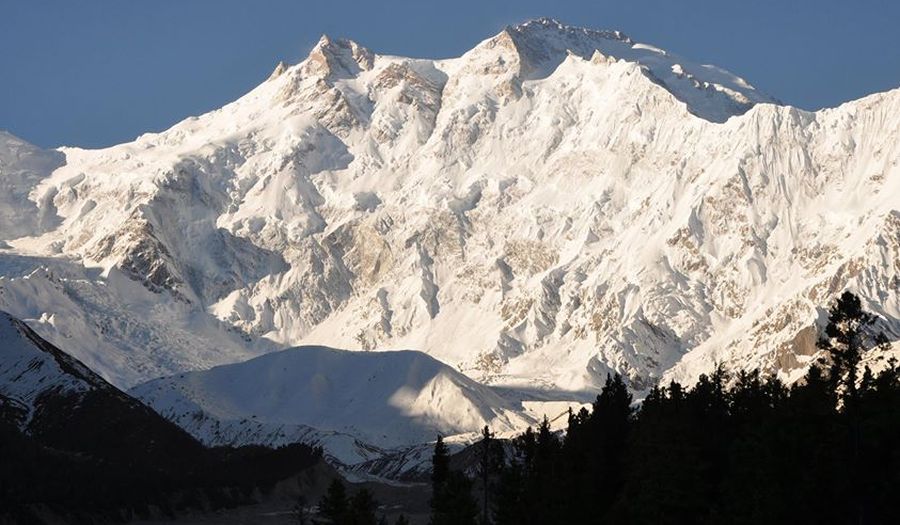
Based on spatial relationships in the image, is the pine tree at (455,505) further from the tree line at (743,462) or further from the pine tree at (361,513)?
the pine tree at (361,513)

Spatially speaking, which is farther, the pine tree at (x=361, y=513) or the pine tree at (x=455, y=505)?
the pine tree at (x=455, y=505)

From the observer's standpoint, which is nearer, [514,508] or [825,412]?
[825,412]

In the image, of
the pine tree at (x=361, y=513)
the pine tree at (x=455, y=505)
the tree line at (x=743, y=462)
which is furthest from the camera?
the pine tree at (x=455, y=505)

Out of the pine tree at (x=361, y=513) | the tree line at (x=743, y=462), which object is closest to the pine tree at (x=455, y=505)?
the tree line at (x=743, y=462)

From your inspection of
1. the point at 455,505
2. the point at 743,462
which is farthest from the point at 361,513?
the point at 743,462

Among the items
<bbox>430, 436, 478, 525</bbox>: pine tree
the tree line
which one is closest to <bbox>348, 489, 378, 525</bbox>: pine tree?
<bbox>430, 436, 478, 525</bbox>: pine tree

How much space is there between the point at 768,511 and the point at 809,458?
16.8ft

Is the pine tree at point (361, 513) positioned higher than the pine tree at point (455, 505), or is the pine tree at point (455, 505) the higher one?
the pine tree at point (455, 505)

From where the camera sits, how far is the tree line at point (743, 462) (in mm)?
117938

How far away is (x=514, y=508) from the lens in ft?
488

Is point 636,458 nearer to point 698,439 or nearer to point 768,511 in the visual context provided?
point 698,439

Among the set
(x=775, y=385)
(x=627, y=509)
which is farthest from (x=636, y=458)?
(x=775, y=385)

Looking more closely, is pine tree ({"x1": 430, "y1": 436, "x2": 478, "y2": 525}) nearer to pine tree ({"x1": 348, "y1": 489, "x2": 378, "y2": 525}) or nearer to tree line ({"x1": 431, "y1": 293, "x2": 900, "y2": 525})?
tree line ({"x1": 431, "y1": 293, "x2": 900, "y2": 525})

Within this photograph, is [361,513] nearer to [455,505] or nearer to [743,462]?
[455,505]
